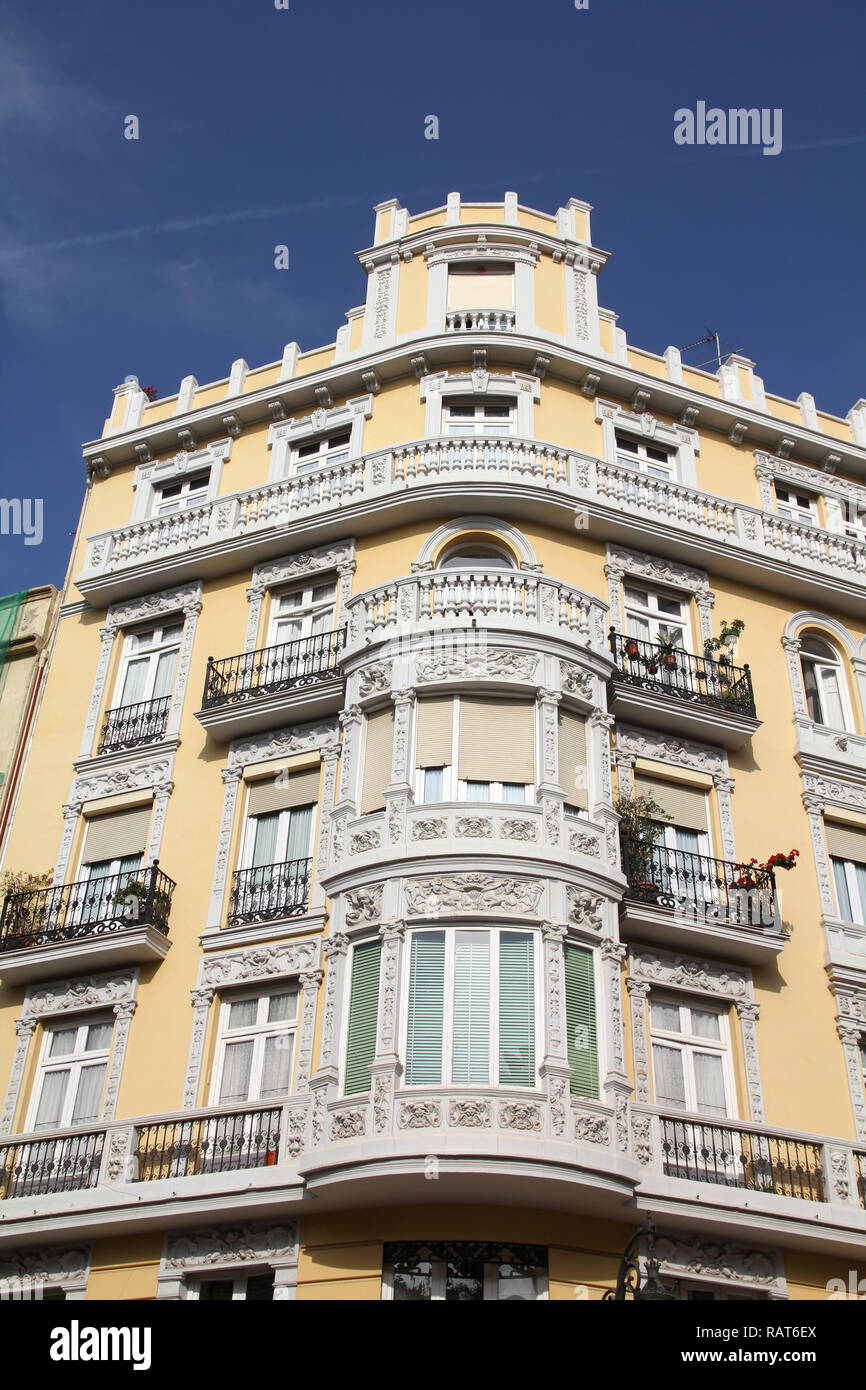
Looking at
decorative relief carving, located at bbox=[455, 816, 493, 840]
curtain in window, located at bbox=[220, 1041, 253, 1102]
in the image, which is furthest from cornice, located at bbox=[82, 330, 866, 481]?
curtain in window, located at bbox=[220, 1041, 253, 1102]

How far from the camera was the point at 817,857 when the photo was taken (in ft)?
74.0

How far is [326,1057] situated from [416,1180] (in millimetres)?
2412

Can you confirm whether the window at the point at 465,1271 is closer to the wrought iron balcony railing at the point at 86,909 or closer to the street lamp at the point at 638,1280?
the street lamp at the point at 638,1280

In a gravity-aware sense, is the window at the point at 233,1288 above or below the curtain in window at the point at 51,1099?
below

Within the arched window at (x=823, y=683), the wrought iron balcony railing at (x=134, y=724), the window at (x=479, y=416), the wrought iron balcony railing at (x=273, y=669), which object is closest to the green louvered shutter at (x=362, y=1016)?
the wrought iron balcony railing at (x=273, y=669)

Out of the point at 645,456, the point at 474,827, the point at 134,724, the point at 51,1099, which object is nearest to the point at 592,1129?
the point at 474,827

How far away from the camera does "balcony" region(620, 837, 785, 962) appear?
66.9 feet

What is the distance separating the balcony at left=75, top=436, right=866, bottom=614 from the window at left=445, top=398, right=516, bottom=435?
1393 millimetres

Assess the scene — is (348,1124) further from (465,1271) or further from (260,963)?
(260,963)

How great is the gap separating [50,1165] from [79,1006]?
2644mm

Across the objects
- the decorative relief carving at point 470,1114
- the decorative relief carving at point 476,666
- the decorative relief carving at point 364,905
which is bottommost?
the decorative relief carving at point 470,1114

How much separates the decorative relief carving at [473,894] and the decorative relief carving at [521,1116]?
2.67m

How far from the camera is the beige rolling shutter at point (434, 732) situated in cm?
2033

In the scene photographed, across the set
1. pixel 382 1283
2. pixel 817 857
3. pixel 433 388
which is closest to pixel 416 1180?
pixel 382 1283
